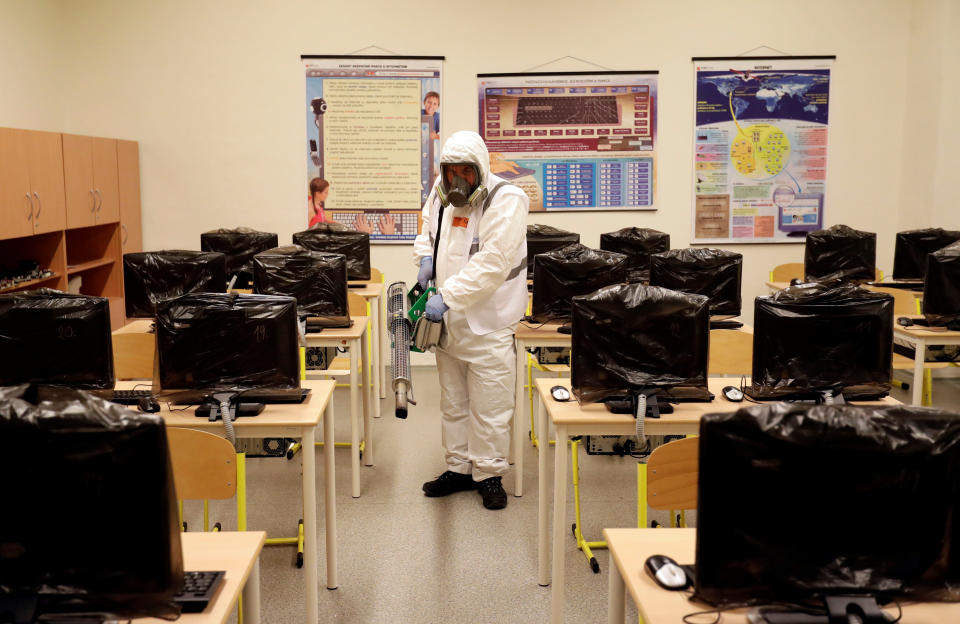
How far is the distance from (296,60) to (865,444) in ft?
18.0

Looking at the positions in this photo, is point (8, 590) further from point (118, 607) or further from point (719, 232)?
point (719, 232)

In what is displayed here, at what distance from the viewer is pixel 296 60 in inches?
237


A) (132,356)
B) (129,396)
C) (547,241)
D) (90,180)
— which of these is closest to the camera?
(129,396)

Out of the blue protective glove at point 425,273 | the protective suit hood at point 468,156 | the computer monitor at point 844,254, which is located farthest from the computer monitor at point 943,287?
the blue protective glove at point 425,273

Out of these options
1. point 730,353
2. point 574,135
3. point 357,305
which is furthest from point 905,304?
point 357,305

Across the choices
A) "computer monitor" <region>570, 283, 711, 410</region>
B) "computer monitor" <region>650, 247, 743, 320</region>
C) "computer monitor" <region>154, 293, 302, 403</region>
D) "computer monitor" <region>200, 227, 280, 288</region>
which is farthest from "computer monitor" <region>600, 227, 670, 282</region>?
"computer monitor" <region>154, 293, 302, 403</region>

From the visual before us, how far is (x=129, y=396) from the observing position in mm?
2701

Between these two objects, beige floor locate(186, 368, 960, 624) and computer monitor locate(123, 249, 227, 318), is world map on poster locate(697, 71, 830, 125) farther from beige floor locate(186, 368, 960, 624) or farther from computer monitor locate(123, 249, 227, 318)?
computer monitor locate(123, 249, 227, 318)

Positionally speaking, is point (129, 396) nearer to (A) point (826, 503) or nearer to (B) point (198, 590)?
(B) point (198, 590)

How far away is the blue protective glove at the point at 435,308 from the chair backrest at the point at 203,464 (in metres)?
1.24

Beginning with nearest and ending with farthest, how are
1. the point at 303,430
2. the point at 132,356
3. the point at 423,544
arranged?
1. the point at 303,430
2. the point at 132,356
3. the point at 423,544

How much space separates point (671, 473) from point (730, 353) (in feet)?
4.52

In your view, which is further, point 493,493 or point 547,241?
point 547,241

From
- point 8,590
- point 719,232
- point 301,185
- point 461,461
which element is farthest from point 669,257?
point 8,590
